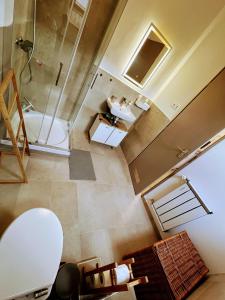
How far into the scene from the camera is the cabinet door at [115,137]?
2725 mm

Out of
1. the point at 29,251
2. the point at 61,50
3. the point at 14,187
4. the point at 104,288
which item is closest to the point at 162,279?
the point at 104,288

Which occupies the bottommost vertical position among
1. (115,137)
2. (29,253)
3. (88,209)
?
(29,253)

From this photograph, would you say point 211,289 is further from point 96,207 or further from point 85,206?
point 85,206

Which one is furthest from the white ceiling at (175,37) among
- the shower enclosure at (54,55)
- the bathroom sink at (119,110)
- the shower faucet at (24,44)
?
the shower faucet at (24,44)

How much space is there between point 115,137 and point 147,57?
146 centimetres

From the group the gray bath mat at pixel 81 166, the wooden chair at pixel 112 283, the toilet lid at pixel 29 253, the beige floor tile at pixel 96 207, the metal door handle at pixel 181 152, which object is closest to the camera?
the toilet lid at pixel 29 253

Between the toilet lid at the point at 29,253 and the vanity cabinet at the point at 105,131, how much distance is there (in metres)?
1.74

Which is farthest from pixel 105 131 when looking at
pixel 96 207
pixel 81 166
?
pixel 96 207

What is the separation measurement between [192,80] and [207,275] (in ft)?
8.68

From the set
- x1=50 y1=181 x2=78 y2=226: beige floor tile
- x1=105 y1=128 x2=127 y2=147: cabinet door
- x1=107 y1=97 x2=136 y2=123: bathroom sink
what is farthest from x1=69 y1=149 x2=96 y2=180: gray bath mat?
x1=107 y1=97 x2=136 y2=123: bathroom sink

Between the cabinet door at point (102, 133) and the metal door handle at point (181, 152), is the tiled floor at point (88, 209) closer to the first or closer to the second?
the cabinet door at point (102, 133)

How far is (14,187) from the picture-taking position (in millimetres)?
1631

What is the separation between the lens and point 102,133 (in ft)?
8.80

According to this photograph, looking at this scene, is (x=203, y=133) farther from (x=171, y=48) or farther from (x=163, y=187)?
(x=171, y=48)
